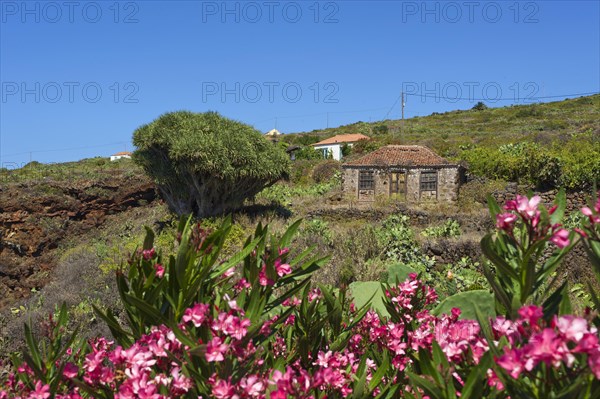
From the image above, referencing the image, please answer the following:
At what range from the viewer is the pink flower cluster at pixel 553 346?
3.84ft

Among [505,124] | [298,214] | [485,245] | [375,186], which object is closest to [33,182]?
[298,214]

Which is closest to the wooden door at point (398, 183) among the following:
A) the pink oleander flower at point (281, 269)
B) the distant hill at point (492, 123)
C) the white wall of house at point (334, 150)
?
the distant hill at point (492, 123)

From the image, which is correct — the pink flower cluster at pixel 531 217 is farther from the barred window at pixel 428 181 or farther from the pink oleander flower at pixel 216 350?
the barred window at pixel 428 181

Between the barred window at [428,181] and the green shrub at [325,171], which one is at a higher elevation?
the green shrub at [325,171]

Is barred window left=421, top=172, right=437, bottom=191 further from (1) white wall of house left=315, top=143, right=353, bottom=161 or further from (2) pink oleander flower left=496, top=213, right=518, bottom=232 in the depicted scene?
(2) pink oleander flower left=496, top=213, right=518, bottom=232

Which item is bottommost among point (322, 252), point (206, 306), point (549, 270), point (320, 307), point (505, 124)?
point (322, 252)

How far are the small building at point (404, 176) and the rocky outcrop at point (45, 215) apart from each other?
957 cm

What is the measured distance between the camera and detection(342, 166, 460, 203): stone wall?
22.2 meters

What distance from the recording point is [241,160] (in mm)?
16500

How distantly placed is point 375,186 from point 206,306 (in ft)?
73.3

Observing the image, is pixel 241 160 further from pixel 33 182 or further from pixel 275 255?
pixel 275 255

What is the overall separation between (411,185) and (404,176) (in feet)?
1.87

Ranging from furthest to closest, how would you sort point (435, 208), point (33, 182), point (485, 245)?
1. point (435, 208)
2. point (33, 182)
3. point (485, 245)

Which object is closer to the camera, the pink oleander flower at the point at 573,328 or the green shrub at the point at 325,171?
the pink oleander flower at the point at 573,328
